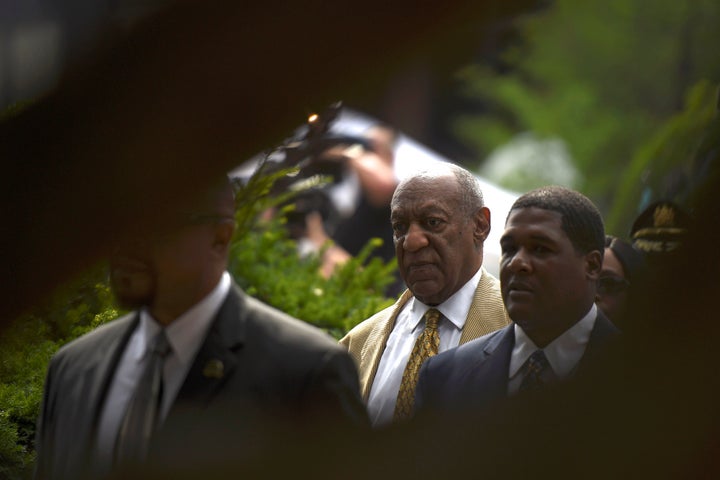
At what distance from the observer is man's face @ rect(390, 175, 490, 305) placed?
3977 mm

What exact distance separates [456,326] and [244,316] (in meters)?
1.52

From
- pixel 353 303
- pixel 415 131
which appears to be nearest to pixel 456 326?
pixel 353 303

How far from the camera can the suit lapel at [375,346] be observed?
4.00m

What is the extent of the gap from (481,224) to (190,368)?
1.90m

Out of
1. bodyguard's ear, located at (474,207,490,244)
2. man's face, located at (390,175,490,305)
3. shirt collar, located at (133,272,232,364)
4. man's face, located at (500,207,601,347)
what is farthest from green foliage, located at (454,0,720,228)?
shirt collar, located at (133,272,232,364)

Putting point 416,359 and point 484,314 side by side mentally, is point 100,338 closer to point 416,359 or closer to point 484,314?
point 416,359

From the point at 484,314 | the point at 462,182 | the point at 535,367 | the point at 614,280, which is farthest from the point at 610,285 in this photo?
the point at 535,367

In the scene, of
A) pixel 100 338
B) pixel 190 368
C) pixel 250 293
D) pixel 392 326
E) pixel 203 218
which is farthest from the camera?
pixel 250 293

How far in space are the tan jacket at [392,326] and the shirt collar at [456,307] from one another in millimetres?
18

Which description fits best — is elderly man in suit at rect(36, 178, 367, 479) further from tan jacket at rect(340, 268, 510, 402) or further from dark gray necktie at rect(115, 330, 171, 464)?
tan jacket at rect(340, 268, 510, 402)

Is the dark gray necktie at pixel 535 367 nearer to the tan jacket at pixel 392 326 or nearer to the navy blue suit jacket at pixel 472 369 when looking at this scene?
the navy blue suit jacket at pixel 472 369

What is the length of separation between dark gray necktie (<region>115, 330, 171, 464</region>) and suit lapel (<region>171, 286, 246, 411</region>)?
55mm

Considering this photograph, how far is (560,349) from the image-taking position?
3084 mm

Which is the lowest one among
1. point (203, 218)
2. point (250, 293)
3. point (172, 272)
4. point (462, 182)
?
point (250, 293)
